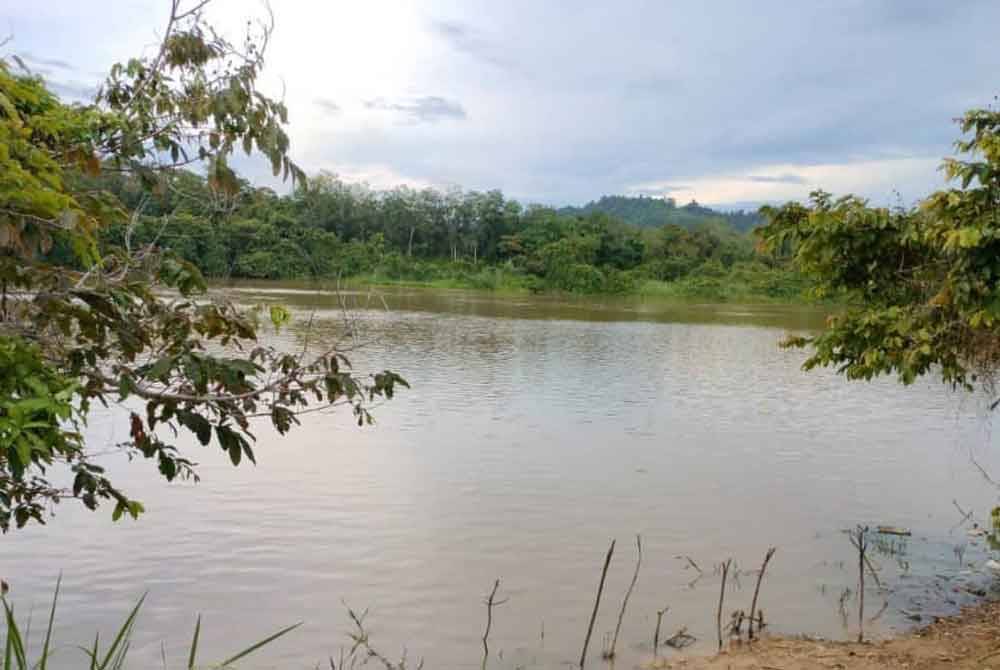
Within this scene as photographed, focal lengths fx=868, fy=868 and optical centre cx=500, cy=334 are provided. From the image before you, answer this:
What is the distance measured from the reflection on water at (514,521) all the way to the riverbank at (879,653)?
427mm

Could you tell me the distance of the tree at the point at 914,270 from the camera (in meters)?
5.08

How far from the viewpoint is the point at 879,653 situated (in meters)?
5.30

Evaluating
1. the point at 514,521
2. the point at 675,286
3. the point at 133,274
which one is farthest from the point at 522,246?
the point at 133,274

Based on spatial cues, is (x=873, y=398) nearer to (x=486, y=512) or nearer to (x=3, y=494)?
(x=486, y=512)

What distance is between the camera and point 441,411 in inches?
539

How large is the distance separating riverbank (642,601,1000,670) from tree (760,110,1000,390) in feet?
5.49

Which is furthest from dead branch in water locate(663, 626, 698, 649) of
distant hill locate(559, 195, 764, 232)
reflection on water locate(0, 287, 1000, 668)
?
distant hill locate(559, 195, 764, 232)

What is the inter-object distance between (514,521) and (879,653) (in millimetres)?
3803

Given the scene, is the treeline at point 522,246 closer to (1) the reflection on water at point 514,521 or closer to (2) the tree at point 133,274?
(1) the reflection on water at point 514,521

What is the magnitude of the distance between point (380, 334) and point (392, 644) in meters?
19.1

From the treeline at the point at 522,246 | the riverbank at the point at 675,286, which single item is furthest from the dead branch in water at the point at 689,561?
the riverbank at the point at 675,286

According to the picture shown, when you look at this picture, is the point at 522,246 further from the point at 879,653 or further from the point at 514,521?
the point at 879,653

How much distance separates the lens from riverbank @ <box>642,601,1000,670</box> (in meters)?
5.04

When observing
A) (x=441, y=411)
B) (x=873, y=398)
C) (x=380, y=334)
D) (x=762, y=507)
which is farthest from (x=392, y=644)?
(x=380, y=334)
